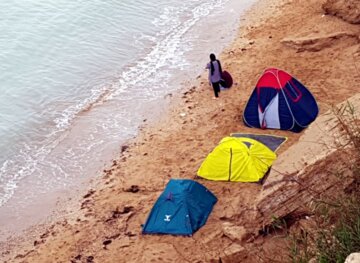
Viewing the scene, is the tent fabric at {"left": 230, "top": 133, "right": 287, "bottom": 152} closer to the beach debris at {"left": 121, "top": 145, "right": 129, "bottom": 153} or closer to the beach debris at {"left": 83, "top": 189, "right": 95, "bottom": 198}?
the beach debris at {"left": 121, "top": 145, "right": 129, "bottom": 153}

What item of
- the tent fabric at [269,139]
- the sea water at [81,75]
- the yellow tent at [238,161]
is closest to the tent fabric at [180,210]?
the yellow tent at [238,161]

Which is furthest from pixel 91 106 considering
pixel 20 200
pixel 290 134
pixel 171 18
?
pixel 171 18

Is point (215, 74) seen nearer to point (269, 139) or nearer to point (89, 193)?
point (269, 139)

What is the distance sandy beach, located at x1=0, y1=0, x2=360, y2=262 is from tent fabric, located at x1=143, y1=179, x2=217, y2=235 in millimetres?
156

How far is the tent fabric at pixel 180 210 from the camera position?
10.5m

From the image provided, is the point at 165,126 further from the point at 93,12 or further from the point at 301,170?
the point at 93,12

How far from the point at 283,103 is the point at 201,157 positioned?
232cm

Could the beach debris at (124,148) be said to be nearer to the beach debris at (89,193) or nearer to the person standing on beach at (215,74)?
the beach debris at (89,193)

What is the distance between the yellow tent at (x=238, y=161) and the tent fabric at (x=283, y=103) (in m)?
1.63

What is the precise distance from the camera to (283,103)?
13656mm

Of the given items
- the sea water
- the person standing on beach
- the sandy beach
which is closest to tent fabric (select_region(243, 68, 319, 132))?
the sandy beach

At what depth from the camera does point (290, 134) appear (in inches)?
530

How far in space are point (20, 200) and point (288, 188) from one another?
20.9 feet

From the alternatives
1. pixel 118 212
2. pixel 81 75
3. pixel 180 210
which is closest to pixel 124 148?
pixel 118 212
